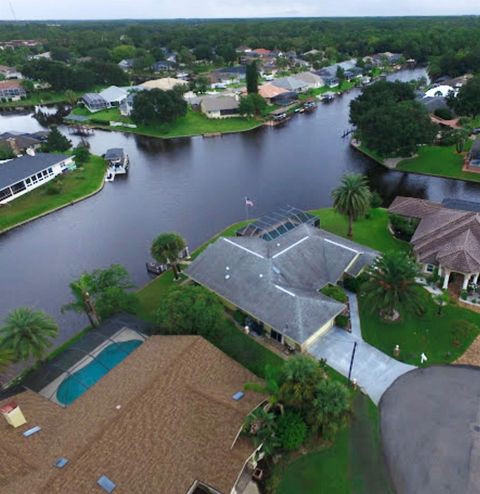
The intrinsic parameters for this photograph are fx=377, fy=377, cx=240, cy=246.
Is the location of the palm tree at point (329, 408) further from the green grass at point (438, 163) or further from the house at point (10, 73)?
the house at point (10, 73)

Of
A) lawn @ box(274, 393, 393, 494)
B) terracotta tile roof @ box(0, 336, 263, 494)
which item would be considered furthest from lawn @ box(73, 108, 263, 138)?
lawn @ box(274, 393, 393, 494)

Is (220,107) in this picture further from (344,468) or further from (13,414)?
(344,468)

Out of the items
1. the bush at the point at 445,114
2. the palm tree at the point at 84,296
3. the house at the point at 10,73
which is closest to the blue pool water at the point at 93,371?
the palm tree at the point at 84,296

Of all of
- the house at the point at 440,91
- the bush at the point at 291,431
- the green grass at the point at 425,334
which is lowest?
the green grass at the point at 425,334

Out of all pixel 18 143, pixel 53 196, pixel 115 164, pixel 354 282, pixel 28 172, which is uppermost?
pixel 18 143

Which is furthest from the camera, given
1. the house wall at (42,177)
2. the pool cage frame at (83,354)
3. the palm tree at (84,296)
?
the house wall at (42,177)

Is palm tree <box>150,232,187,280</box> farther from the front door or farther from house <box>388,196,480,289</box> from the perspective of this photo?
house <box>388,196,480,289</box>

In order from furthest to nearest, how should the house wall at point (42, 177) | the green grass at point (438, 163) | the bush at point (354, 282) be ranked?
1. the green grass at point (438, 163)
2. the house wall at point (42, 177)
3. the bush at point (354, 282)

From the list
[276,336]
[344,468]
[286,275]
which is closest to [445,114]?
[286,275]
